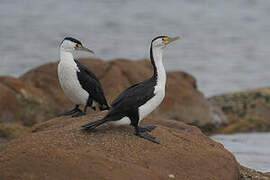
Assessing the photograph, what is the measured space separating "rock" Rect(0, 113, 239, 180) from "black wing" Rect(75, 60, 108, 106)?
3.63 ft

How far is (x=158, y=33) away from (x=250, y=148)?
17451 mm

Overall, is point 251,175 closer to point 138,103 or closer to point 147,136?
point 147,136

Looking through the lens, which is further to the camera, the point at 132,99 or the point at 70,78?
the point at 70,78

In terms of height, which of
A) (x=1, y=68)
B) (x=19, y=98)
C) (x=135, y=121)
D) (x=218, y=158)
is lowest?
(x=1, y=68)

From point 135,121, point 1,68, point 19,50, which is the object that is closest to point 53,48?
point 19,50

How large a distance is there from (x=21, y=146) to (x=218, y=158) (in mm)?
2499

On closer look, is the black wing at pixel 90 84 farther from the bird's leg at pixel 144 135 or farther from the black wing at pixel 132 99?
the bird's leg at pixel 144 135

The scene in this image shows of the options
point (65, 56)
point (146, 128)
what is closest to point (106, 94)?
point (65, 56)

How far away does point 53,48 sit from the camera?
79.7 feet

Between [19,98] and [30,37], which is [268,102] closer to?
[19,98]

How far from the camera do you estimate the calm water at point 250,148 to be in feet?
31.0

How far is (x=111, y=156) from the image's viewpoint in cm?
611

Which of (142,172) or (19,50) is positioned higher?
(142,172)

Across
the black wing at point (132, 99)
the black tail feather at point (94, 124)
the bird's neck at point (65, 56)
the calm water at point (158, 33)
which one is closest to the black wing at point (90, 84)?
the bird's neck at point (65, 56)
